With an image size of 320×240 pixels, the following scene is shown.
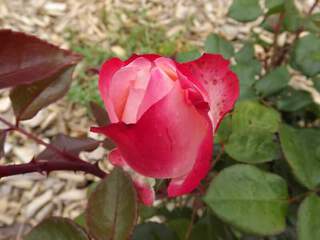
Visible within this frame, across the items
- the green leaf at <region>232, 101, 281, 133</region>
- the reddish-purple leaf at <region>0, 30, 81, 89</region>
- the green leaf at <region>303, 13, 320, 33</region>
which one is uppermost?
the reddish-purple leaf at <region>0, 30, 81, 89</region>

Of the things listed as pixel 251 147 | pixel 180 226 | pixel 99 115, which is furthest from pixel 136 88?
pixel 180 226

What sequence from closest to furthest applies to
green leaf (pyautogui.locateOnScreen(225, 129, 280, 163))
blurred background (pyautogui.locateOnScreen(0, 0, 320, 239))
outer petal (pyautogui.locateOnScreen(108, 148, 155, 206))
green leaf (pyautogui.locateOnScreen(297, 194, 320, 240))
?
1. outer petal (pyautogui.locateOnScreen(108, 148, 155, 206))
2. green leaf (pyautogui.locateOnScreen(297, 194, 320, 240))
3. green leaf (pyautogui.locateOnScreen(225, 129, 280, 163))
4. blurred background (pyautogui.locateOnScreen(0, 0, 320, 239))

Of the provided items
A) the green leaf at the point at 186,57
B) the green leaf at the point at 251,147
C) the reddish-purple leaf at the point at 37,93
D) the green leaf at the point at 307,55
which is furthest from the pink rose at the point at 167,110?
the green leaf at the point at 307,55

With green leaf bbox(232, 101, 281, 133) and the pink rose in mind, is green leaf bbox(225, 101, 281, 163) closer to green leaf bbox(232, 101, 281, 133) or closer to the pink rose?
green leaf bbox(232, 101, 281, 133)

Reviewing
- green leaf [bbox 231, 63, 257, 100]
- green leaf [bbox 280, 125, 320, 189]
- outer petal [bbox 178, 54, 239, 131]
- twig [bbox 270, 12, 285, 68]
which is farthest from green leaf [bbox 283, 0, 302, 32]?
outer petal [bbox 178, 54, 239, 131]

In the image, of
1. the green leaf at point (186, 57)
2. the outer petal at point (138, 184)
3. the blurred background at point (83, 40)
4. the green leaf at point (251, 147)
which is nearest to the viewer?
the outer petal at point (138, 184)

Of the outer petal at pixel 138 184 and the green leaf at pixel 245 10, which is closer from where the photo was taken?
the outer petal at pixel 138 184

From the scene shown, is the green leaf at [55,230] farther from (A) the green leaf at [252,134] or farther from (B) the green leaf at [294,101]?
(B) the green leaf at [294,101]

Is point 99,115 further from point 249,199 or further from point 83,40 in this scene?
point 83,40
